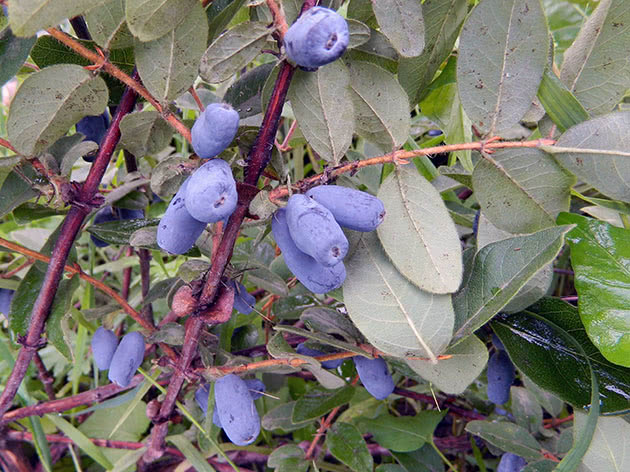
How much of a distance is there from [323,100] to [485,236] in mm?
311

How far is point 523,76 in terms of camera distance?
1.99 ft

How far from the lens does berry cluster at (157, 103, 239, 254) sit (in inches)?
19.5

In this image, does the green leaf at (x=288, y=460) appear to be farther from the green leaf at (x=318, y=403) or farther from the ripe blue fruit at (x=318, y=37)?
the ripe blue fruit at (x=318, y=37)

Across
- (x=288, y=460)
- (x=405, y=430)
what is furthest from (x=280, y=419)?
(x=405, y=430)

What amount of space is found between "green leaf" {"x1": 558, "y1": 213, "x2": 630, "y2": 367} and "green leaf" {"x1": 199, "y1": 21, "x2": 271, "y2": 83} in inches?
16.5

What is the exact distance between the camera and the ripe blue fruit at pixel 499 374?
33.9 inches

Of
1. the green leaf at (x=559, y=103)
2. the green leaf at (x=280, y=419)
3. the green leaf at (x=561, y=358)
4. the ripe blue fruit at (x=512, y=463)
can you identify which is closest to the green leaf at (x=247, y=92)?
the green leaf at (x=559, y=103)

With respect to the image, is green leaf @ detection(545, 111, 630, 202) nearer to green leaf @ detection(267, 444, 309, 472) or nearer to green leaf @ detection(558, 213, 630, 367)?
green leaf @ detection(558, 213, 630, 367)

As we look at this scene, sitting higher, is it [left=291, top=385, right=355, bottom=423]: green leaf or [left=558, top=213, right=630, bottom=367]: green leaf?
[left=558, top=213, right=630, bottom=367]: green leaf

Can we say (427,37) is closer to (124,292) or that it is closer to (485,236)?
(485,236)

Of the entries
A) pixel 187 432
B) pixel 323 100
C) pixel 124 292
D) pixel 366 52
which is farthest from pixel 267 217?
pixel 124 292

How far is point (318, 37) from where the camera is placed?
469 mm

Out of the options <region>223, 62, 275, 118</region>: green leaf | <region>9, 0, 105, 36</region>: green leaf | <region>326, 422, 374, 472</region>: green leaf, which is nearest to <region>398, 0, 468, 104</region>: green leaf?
<region>223, 62, 275, 118</region>: green leaf

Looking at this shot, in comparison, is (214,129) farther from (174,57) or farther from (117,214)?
(117,214)
